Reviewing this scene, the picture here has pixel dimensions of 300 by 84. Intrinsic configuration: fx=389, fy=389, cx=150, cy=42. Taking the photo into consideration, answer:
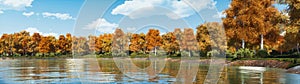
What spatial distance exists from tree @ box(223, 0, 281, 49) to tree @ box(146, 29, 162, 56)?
105ft

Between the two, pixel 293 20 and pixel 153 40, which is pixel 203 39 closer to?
pixel 293 20

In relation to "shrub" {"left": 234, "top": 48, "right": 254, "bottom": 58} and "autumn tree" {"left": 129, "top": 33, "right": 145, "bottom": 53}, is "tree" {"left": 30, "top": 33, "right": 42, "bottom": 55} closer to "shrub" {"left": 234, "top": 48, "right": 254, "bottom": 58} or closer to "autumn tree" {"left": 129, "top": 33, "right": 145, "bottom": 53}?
"autumn tree" {"left": 129, "top": 33, "right": 145, "bottom": 53}

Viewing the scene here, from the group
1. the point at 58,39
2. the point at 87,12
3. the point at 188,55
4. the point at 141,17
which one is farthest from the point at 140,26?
the point at 58,39

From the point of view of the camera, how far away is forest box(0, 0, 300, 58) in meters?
37.3

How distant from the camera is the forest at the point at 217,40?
37.3 meters

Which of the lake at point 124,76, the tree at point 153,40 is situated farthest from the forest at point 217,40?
the lake at point 124,76

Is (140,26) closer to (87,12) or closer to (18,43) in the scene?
(87,12)

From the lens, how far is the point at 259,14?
133 ft

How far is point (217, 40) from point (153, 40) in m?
28.3

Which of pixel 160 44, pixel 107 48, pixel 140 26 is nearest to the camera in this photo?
pixel 140 26

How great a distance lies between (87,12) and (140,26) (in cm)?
885

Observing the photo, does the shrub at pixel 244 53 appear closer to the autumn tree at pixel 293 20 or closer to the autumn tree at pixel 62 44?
the autumn tree at pixel 293 20

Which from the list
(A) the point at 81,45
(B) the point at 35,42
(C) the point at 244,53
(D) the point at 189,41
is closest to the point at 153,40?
(D) the point at 189,41

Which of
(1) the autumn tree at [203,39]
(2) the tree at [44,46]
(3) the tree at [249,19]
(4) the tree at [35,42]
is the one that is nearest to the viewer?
(3) the tree at [249,19]
